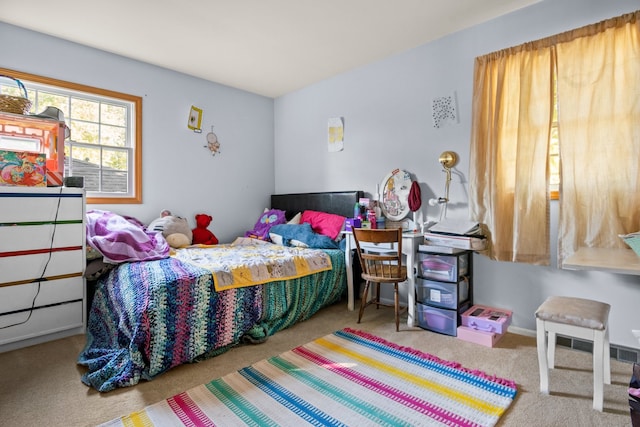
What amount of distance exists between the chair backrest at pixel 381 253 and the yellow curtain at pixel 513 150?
68cm

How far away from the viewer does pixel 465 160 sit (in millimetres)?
2875

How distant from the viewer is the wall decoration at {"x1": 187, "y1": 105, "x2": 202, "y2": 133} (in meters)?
3.89

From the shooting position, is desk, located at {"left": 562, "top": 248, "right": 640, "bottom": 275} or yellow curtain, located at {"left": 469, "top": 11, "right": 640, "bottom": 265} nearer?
desk, located at {"left": 562, "top": 248, "right": 640, "bottom": 275}

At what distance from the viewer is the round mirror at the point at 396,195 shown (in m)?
3.23

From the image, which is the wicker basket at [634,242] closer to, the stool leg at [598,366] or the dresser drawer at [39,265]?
the stool leg at [598,366]

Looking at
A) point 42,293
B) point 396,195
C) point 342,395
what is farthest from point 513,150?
point 42,293

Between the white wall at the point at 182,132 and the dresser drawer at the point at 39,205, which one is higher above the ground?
the white wall at the point at 182,132

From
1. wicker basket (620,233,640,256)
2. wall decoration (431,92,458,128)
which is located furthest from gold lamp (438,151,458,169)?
wicker basket (620,233,640,256)

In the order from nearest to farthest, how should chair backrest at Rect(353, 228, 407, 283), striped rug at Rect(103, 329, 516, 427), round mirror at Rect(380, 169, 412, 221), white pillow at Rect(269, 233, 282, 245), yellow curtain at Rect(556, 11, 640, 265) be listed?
1. striped rug at Rect(103, 329, 516, 427)
2. yellow curtain at Rect(556, 11, 640, 265)
3. chair backrest at Rect(353, 228, 407, 283)
4. round mirror at Rect(380, 169, 412, 221)
5. white pillow at Rect(269, 233, 282, 245)

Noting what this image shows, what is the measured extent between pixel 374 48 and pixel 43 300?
3.40m

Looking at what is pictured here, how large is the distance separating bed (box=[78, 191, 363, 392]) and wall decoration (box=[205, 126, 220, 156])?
1.49m

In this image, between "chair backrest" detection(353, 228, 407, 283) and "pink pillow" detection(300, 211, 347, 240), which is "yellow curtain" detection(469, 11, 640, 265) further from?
"pink pillow" detection(300, 211, 347, 240)

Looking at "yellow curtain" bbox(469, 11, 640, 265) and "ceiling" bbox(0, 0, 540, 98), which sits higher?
"ceiling" bbox(0, 0, 540, 98)

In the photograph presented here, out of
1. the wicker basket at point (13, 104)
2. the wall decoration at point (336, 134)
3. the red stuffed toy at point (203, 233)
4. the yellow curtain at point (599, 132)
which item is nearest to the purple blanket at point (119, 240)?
the red stuffed toy at point (203, 233)
